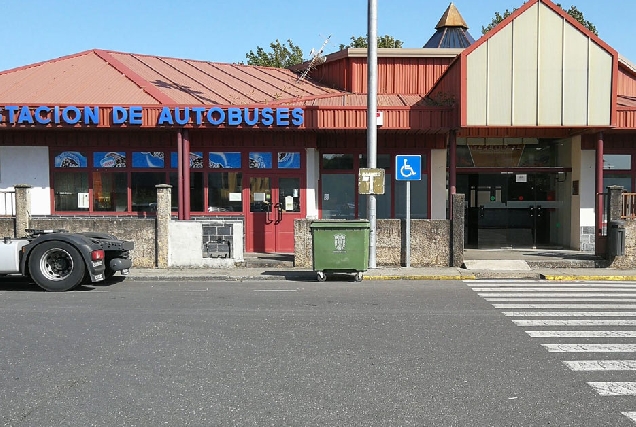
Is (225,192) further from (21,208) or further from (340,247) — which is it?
(340,247)

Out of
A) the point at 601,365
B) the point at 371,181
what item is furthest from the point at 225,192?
the point at 601,365

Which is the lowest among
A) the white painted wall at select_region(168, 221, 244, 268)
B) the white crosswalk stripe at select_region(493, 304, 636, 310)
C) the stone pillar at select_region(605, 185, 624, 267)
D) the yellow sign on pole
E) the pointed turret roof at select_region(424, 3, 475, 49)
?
the white crosswalk stripe at select_region(493, 304, 636, 310)

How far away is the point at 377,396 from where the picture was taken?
5.76 metres

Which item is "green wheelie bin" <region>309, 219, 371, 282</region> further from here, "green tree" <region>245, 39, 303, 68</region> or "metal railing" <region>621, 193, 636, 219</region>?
"green tree" <region>245, 39, 303, 68</region>

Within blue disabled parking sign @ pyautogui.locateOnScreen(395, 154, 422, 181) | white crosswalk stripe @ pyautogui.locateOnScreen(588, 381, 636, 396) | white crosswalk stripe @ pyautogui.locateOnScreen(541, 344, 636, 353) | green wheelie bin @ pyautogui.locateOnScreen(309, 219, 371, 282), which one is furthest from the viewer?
blue disabled parking sign @ pyautogui.locateOnScreen(395, 154, 422, 181)

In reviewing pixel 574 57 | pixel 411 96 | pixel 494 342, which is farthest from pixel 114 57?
pixel 494 342

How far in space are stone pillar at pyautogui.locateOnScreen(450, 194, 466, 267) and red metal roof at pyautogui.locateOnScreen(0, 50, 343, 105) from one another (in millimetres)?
6143

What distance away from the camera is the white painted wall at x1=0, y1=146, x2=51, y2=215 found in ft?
60.4

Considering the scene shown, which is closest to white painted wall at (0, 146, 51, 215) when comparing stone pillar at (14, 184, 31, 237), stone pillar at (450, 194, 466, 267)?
stone pillar at (14, 184, 31, 237)

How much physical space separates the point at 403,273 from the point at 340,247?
1751mm

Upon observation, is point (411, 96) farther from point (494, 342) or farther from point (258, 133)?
point (494, 342)

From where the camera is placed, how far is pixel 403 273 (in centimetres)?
1462

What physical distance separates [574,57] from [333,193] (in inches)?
302

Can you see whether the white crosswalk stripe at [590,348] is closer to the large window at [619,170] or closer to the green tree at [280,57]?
the large window at [619,170]
